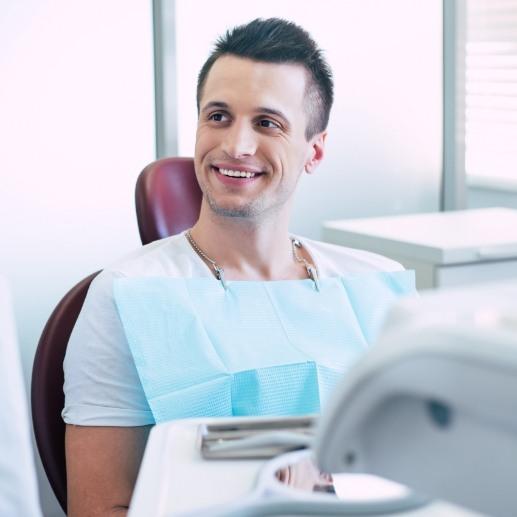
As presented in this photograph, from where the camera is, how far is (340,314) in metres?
1.39

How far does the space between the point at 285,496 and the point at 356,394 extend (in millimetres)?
247

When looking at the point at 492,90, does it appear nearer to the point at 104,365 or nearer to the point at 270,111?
the point at 270,111

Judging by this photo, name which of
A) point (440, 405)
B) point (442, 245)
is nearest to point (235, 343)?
point (442, 245)

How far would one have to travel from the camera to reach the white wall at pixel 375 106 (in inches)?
96.1

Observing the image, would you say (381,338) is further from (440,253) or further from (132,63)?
(132,63)

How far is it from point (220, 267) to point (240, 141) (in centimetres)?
17

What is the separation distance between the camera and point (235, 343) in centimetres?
128

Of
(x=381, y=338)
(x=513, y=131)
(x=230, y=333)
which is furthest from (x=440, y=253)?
(x=381, y=338)

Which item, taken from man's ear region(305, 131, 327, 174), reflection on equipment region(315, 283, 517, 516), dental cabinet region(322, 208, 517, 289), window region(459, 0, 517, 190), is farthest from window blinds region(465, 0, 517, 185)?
reflection on equipment region(315, 283, 517, 516)

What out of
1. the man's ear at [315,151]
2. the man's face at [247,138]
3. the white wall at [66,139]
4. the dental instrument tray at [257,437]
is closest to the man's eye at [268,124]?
the man's face at [247,138]

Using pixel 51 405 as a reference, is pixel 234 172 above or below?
above

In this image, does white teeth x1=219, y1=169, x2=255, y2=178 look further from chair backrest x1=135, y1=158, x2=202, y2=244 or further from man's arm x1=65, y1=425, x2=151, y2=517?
man's arm x1=65, y1=425, x2=151, y2=517

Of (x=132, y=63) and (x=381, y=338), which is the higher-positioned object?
(x=132, y=63)

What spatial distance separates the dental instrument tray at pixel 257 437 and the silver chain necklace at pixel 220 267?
0.51 metres
